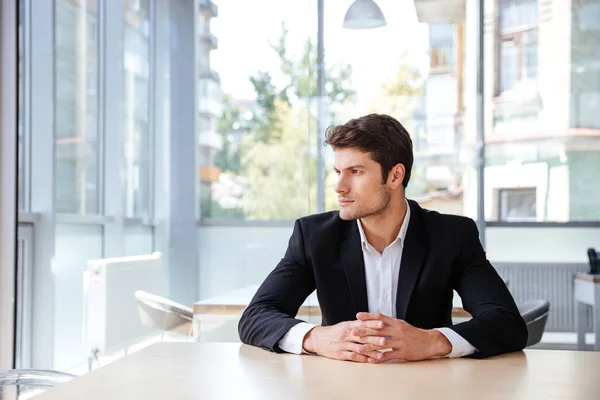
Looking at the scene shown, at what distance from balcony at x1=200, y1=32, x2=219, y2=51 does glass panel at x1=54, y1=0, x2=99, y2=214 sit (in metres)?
0.61

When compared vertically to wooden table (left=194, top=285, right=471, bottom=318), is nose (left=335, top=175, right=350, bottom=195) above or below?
above

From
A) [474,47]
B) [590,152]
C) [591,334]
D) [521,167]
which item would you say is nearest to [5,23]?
[474,47]

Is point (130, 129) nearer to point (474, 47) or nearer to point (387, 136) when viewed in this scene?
point (474, 47)

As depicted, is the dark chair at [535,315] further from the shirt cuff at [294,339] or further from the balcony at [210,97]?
the shirt cuff at [294,339]

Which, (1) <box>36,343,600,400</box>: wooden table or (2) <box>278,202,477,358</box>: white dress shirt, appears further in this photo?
(2) <box>278,202,477,358</box>: white dress shirt

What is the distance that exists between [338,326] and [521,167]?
7.92 ft

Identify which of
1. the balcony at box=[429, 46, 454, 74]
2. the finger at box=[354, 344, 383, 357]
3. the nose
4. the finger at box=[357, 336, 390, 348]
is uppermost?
the balcony at box=[429, 46, 454, 74]

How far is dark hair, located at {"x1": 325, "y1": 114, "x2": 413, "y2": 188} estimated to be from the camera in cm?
233

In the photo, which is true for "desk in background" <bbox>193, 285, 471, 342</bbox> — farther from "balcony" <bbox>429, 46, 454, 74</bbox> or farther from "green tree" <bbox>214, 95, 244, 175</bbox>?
"balcony" <bbox>429, 46, 454, 74</bbox>

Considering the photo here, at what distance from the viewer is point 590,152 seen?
3908 millimetres

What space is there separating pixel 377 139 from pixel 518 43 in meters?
1.89

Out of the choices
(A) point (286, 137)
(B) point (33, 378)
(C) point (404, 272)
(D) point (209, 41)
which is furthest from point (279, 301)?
(D) point (209, 41)

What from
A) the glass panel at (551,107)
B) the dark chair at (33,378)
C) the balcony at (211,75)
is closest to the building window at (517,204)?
the glass panel at (551,107)

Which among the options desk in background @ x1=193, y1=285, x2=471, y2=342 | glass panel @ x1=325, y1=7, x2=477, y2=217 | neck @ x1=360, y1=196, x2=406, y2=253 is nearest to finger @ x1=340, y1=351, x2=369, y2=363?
neck @ x1=360, y1=196, x2=406, y2=253
